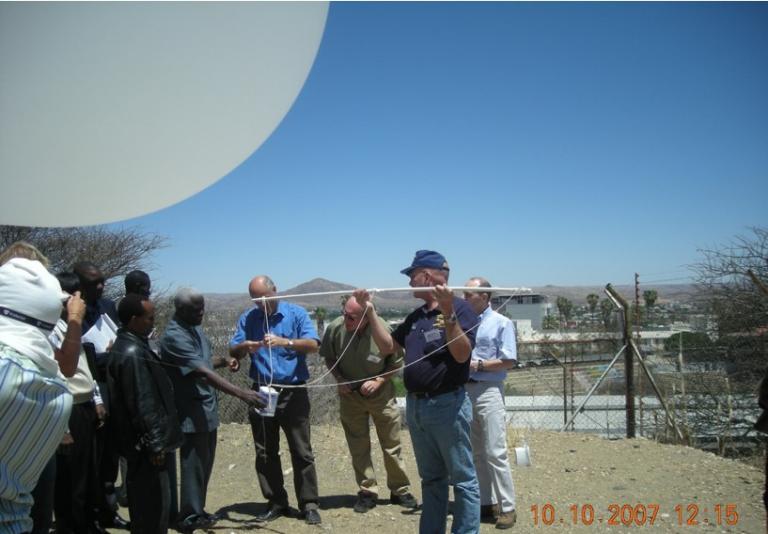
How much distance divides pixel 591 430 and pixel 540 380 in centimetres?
197

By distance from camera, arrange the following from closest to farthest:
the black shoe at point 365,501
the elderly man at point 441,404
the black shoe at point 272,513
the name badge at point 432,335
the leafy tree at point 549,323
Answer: the elderly man at point 441,404 < the name badge at point 432,335 < the black shoe at point 272,513 < the black shoe at point 365,501 < the leafy tree at point 549,323

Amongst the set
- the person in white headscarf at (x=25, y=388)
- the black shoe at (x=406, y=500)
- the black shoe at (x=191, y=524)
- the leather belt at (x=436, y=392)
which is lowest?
the black shoe at (x=406, y=500)

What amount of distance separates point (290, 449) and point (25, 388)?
275cm

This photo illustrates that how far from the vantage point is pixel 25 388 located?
6.51 ft

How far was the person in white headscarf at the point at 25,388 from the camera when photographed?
196 cm

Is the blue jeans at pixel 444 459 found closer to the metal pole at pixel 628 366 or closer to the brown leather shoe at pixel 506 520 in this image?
the brown leather shoe at pixel 506 520

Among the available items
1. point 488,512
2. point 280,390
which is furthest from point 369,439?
point 488,512

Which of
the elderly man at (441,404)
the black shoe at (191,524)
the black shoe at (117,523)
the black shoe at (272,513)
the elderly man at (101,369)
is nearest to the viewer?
the elderly man at (441,404)

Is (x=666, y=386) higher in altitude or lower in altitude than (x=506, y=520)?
higher

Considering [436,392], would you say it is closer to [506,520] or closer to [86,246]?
[506,520]

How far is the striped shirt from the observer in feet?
6.39

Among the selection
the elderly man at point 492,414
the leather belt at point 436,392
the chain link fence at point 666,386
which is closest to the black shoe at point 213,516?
the leather belt at point 436,392

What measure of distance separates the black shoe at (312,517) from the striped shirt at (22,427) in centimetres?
256
